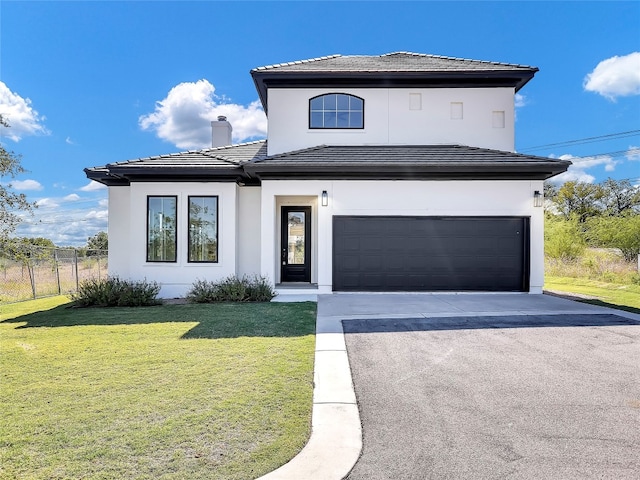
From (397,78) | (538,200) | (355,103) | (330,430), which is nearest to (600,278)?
(538,200)

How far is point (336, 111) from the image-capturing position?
12.6m

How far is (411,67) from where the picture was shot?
12.8m

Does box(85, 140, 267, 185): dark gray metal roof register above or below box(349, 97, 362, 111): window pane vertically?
below

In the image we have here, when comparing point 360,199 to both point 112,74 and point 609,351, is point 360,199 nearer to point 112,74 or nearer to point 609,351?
point 609,351

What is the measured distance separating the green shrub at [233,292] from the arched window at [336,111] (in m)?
5.79

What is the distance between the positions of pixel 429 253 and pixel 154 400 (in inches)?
356

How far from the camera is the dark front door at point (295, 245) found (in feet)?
41.8

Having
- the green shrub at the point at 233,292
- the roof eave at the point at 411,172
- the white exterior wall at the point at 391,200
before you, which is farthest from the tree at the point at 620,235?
the green shrub at the point at 233,292

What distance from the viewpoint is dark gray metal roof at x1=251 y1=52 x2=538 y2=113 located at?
1219cm

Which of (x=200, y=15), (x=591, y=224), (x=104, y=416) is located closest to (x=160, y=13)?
(x=200, y=15)

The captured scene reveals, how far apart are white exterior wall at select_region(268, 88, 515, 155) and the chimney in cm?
320

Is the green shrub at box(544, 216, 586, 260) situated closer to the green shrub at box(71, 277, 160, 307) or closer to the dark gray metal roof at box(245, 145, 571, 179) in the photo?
the dark gray metal roof at box(245, 145, 571, 179)

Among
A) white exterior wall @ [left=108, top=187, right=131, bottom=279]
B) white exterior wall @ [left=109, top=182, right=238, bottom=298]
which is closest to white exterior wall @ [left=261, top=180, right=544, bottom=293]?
white exterior wall @ [left=109, top=182, right=238, bottom=298]

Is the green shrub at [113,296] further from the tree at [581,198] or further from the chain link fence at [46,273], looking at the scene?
the tree at [581,198]
